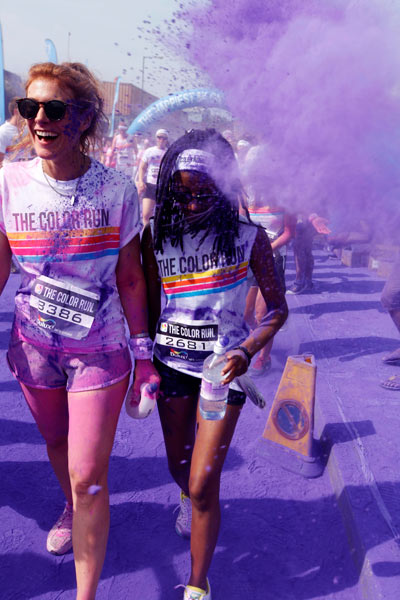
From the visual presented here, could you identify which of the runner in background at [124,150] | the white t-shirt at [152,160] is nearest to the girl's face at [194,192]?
the white t-shirt at [152,160]

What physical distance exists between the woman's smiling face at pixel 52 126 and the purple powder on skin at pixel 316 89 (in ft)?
1.77

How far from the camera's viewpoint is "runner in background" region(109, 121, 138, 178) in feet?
39.9

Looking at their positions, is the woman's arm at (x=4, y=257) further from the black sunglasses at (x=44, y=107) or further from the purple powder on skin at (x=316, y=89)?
the purple powder on skin at (x=316, y=89)

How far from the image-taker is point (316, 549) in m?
2.75

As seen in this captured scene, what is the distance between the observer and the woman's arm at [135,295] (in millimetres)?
2172

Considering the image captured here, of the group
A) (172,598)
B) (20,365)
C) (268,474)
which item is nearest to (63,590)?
(172,598)

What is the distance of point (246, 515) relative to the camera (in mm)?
3008

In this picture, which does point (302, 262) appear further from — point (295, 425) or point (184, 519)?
point (184, 519)

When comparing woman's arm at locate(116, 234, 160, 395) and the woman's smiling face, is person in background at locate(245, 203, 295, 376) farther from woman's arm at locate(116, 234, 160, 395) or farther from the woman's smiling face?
the woman's smiling face

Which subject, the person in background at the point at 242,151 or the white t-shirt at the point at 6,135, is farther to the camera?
the white t-shirt at the point at 6,135

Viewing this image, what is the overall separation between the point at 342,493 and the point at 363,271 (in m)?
8.44

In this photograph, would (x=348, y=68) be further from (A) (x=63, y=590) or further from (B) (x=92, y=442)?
(A) (x=63, y=590)

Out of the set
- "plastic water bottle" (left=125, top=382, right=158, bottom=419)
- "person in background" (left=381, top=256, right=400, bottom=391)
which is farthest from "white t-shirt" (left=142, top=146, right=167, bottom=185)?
"plastic water bottle" (left=125, top=382, right=158, bottom=419)

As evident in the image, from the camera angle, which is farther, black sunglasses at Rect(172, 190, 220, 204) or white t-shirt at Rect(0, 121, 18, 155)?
white t-shirt at Rect(0, 121, 18, 155)
